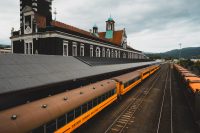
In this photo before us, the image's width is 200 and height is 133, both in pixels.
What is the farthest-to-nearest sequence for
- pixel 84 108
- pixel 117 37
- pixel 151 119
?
pixel 117 37
pixel 151 119
pixel 84 108

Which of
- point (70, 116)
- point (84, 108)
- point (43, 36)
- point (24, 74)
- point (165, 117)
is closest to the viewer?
point (70, 116)

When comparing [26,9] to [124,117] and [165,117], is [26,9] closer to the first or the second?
[124,117]

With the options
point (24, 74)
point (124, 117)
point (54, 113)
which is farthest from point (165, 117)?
point (24, 74)

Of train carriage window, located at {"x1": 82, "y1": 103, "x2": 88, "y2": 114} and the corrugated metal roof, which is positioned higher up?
the corrugated metal roof

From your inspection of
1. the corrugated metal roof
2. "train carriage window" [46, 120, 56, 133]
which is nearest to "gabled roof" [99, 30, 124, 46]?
the corrugated metal roof

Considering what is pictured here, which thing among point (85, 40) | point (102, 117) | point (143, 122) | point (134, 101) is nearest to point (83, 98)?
point (102, 117)

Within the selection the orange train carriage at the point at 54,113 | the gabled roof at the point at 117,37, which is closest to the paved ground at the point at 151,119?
the orange train carriage at the point at 54,113

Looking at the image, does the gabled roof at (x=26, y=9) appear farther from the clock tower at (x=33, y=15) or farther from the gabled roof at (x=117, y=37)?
the gabled roof at (x=117, y=37)

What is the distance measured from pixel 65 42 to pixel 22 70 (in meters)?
16.1

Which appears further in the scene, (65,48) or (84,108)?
(65,48)

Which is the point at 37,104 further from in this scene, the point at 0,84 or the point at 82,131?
the point at 82,131

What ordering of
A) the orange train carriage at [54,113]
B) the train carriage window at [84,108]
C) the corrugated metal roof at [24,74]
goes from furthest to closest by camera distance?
the train carriage window at [84,108], the corrugated metal roof at [24,74], the orange train carriage at [54,113]

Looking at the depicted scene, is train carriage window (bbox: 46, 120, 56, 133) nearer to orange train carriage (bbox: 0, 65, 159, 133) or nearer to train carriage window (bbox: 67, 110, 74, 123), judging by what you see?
orange train carriage (bbox: 0, 65, 159, 133)

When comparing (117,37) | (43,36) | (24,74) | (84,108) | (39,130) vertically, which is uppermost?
(117,37)
